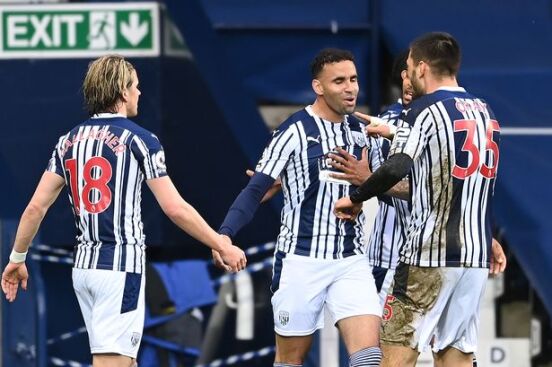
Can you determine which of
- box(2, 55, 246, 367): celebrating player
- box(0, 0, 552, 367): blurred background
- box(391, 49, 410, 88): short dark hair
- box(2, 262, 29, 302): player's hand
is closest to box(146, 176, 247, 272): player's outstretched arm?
box(2, 55, 246, 367): celebrating player

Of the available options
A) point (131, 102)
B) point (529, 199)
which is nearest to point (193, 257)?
point (529, 199)

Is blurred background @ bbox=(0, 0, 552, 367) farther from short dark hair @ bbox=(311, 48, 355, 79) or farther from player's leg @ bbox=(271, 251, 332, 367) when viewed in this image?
player's leg @ bbox=(271, 251, 332, 367)

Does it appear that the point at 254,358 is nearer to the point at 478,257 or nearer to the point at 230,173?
the point at 230,173

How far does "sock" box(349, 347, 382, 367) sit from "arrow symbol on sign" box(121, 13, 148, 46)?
120 inches

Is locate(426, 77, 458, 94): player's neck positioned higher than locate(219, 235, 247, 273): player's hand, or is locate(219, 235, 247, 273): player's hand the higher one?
locate(426, 77, 458, 94): player's neck

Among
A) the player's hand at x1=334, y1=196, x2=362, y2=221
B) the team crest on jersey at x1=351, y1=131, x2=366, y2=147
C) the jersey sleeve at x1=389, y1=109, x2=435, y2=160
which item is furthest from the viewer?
the team crest on jersey at x1=351, y1=131, x2=366, y2=147

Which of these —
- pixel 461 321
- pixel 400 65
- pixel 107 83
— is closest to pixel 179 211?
pixel 107 83

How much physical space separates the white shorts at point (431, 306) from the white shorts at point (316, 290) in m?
0.56

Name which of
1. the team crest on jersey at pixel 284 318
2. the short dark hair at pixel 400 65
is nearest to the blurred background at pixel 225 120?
the short dark hair at pixel 400 65

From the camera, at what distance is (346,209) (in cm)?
732

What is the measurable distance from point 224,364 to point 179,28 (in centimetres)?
220

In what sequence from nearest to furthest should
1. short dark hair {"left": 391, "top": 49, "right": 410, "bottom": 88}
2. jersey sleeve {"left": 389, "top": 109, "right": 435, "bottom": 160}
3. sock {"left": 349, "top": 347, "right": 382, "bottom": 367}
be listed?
jersey sleeve {"left": 389, "top": 109, "right": 435, "bottom": 160}
sock {"left": 349, "top": 347, "right": 382, "bottom": 367}
short dark hair {"left": 391, "top": 49, "right": 410, "bottom": 88}

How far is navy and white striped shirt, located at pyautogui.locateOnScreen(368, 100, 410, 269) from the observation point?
7801 millimetres

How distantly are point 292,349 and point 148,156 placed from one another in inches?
51.4
